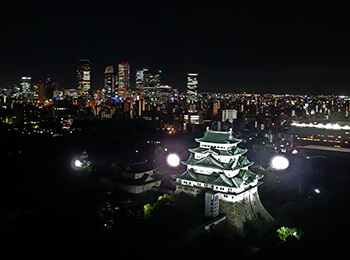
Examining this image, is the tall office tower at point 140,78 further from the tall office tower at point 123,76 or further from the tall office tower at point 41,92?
the tall office tower at point 41,92

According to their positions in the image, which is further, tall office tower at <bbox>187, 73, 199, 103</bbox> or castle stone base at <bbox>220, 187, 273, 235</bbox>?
tall office tower at <bbox>187, 73, 199, 103</bbox>

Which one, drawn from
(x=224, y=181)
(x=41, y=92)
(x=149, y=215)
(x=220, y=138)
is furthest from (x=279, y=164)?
(x=41, y=92)

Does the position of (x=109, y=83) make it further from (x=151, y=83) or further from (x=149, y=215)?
(x=149, y=215)

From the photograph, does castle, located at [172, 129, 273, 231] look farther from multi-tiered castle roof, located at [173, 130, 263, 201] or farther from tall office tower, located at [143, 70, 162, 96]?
tall office tower, located at [143, 70, 162, 96]

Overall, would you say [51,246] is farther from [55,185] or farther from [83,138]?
[83,138]

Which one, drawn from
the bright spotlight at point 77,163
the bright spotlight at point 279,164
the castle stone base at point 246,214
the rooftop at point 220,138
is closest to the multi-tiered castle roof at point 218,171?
the rooftop at point 220,138

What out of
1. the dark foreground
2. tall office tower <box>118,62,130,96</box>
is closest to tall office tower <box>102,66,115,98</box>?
tall office tower <box>118,62,130,96</box>

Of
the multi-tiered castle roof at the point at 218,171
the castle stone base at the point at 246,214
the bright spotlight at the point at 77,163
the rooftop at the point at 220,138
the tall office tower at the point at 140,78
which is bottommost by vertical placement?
the castle stone base at the point at 246,214

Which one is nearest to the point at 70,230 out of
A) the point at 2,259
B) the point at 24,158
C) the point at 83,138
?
the point at 2,259

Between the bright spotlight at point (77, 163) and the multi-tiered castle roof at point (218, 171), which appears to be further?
the bright spotlight at point (77, 163)
